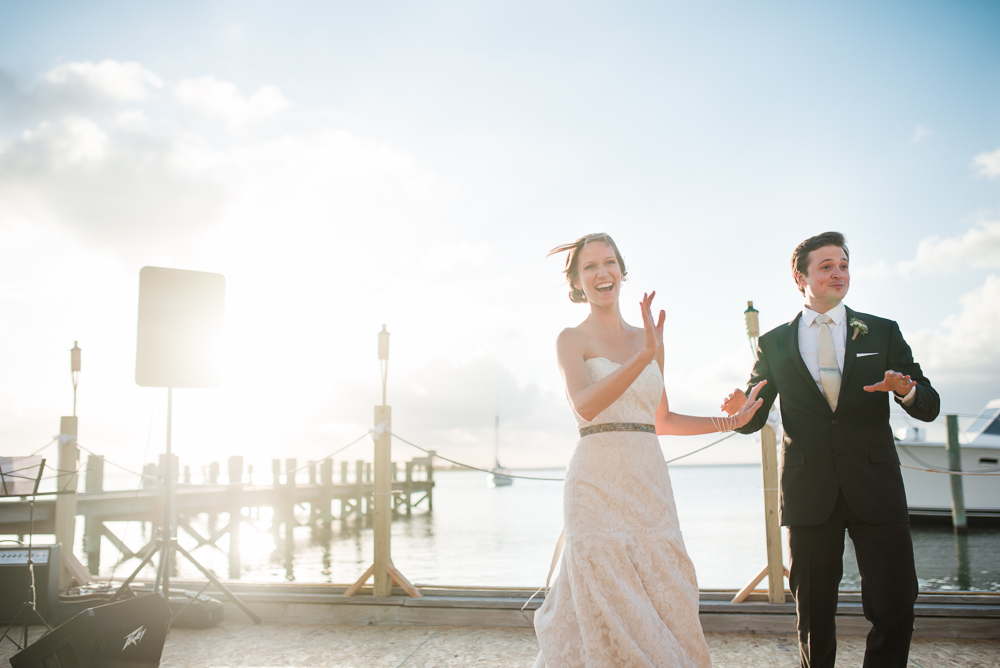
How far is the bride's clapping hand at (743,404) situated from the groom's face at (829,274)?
1.39 feet

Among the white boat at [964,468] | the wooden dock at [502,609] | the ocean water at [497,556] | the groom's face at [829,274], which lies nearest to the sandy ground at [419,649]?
the wooden dock at [502,609]

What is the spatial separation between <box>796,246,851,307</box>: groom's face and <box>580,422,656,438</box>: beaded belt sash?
954 mm

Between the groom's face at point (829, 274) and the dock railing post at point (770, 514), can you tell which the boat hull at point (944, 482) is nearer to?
the dock railing post at point (770, 514)

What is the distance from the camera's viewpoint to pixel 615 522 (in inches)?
79.0

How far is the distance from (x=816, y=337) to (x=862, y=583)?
3.09 ft

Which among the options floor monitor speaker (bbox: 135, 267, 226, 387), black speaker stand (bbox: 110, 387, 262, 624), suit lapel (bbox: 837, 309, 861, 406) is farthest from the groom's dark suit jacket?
floor monitor speaker (bbox: 135, 267, 226, 387)

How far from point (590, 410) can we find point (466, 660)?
2.29 metres

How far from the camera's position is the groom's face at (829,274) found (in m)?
2.43

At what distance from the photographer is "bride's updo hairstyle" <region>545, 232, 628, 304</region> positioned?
2.30 m

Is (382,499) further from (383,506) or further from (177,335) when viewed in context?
(177,335)

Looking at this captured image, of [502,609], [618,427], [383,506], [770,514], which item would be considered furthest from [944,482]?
[618,427]

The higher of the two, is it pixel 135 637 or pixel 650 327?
pixel 650 327

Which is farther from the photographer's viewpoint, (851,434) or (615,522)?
(851,434)

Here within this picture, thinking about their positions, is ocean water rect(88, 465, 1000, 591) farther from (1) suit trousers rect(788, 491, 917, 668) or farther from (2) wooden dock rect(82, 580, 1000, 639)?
(1) suit trousers rect(788, 491, 917, 668)
